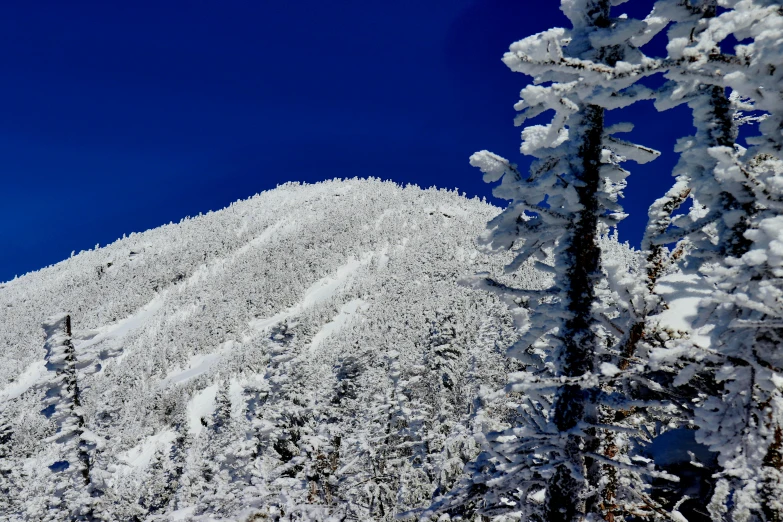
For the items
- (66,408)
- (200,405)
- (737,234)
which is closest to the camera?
(737,234)

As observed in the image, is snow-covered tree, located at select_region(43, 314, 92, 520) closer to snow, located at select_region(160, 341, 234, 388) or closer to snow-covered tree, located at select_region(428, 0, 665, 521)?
snow-covered tree, located at select_region(428, 0, 665, 521)

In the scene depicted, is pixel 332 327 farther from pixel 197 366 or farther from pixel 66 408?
pixel 66 408

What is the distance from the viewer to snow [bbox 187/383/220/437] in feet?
411

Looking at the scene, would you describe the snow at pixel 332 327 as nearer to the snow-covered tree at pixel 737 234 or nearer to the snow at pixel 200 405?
the snow at pixel 200 405

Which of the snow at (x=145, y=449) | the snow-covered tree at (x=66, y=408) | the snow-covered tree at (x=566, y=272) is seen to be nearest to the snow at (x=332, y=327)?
the snow at (x=145, y=449)

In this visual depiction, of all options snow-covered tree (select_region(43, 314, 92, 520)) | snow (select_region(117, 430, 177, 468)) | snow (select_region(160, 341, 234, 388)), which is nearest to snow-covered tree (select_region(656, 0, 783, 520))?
snow-covered tree (select_region(43, 314, 92, 520))

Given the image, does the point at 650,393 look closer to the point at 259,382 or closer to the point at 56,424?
the point at 56,424

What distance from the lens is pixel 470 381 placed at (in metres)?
31.8

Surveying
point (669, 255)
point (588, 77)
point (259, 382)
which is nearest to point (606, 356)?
point (669, 255)

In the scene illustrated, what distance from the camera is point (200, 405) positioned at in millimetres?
135125

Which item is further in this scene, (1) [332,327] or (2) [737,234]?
(1) [332,327]

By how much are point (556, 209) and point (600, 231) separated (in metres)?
0.95

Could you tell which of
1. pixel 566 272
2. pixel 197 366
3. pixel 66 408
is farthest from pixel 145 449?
pixel 566 272

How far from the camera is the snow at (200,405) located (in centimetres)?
12525
